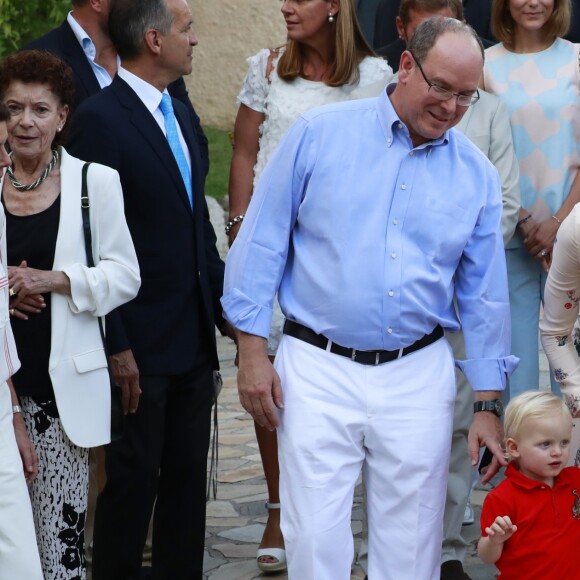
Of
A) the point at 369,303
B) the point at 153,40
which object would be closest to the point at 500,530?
the point at 369,303

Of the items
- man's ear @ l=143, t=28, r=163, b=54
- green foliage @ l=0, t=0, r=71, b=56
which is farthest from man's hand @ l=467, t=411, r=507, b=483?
green foliage @ l=0, t=0, r=71, b=56

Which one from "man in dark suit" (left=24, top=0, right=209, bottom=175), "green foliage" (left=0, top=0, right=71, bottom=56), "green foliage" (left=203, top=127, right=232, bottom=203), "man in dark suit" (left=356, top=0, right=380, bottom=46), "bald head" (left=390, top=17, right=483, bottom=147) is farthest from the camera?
"green foliage" (left=203, top=127, right=232, bottom=203)

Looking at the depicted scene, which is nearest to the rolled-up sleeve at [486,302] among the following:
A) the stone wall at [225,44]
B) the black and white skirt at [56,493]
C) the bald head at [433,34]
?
the bald head at [433,34]

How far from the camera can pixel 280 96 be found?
6047 millimetres

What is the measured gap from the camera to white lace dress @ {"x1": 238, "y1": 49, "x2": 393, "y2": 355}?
598cm

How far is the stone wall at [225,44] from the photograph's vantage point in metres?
18.6

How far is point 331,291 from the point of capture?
14.0 ft

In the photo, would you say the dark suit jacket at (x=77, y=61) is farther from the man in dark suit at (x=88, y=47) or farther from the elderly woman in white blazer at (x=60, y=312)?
the elderly woman in white blazer at (x=60, y=312)

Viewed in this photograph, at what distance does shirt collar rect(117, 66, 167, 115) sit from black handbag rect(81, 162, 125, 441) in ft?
1.71

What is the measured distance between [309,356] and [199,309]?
0.98m

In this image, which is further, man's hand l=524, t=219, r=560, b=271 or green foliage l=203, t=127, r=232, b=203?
green foliage l=203, t=127, r=232, b=203

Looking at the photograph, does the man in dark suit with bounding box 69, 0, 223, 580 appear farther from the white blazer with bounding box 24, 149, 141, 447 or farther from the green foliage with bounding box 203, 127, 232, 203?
the green foliage with bounding box 203, 127, 232, 203

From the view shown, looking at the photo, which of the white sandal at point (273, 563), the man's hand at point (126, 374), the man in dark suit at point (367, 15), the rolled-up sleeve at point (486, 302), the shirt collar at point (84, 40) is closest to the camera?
the rolled-up sleeve at point (486, 302)

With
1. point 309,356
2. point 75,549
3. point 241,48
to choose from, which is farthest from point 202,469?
point 241,48
